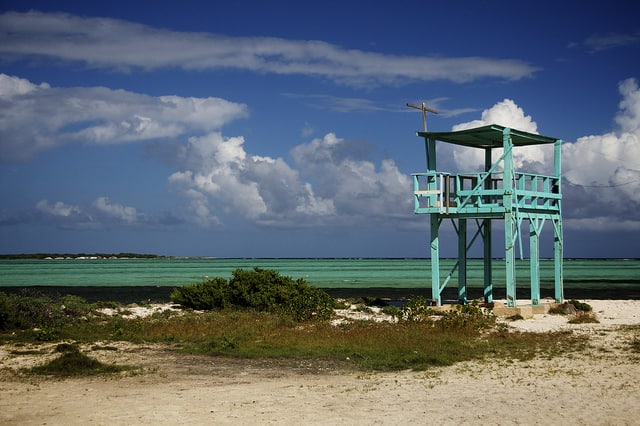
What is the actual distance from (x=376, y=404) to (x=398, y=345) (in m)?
6.57

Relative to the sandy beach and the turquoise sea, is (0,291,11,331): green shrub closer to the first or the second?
the sandy beach

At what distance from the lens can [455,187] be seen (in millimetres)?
28062

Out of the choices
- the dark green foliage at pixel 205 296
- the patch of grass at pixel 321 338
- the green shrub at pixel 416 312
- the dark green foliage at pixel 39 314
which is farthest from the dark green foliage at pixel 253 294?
the dark green foliage at pixel 39 314

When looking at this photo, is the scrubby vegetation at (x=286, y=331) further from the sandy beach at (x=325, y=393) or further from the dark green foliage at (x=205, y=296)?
the sandy beach at (x=325, y=393)

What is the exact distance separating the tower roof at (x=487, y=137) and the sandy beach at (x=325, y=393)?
1043 cm

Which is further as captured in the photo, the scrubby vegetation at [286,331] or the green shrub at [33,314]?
the green shrub at [33,314]

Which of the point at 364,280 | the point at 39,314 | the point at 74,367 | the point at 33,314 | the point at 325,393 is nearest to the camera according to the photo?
the point at 325,393

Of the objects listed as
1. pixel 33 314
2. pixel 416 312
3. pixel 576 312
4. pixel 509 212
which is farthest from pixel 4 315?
pixel 576 312

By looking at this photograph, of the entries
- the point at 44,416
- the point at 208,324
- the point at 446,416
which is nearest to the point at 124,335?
the point at 208,324

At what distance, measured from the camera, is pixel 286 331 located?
73.1 feet

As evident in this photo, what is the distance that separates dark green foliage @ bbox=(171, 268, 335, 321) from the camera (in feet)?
93.7

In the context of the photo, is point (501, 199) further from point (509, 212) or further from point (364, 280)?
point (364, 280)

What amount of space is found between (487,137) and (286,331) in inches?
442

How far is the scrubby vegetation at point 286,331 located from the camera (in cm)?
1833
